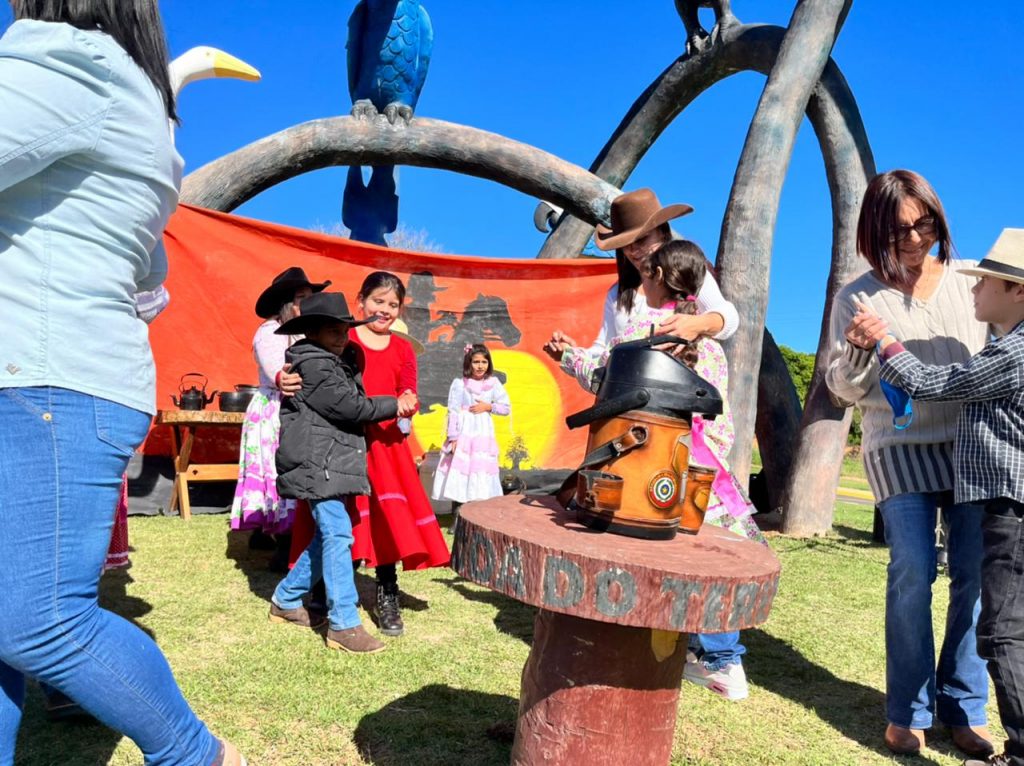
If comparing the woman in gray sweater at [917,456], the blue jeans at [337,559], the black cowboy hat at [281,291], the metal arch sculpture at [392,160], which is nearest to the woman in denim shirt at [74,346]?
the blue jeans at [337,559]

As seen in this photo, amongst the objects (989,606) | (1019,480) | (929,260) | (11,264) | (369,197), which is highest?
(369,197)

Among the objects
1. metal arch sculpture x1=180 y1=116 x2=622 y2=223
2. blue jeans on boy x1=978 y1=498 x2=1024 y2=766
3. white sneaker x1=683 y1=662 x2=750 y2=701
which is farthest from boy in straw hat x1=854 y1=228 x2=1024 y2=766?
metal arch sculpture x1=180 y1=116 x2=622 y2=223

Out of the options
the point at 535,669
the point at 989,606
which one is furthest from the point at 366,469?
the point at 989,606

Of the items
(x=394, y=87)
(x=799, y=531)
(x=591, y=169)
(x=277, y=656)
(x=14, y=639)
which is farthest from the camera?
(x=591, y=169)

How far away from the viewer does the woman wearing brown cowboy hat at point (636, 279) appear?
2.29 metres

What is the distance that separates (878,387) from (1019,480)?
20.6 inches

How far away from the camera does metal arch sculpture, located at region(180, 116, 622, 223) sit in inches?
226

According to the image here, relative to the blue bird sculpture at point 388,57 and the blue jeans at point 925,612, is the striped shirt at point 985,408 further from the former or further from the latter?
the blue bird sculpture at point 388,57

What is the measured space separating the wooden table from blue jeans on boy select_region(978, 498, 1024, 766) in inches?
173

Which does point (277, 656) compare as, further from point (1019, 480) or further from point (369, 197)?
point (369, 197)

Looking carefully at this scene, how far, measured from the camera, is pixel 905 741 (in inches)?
86.7

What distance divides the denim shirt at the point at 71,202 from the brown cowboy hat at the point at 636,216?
4.75 feet

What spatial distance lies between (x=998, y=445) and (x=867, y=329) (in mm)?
440

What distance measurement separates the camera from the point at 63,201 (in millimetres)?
1303
